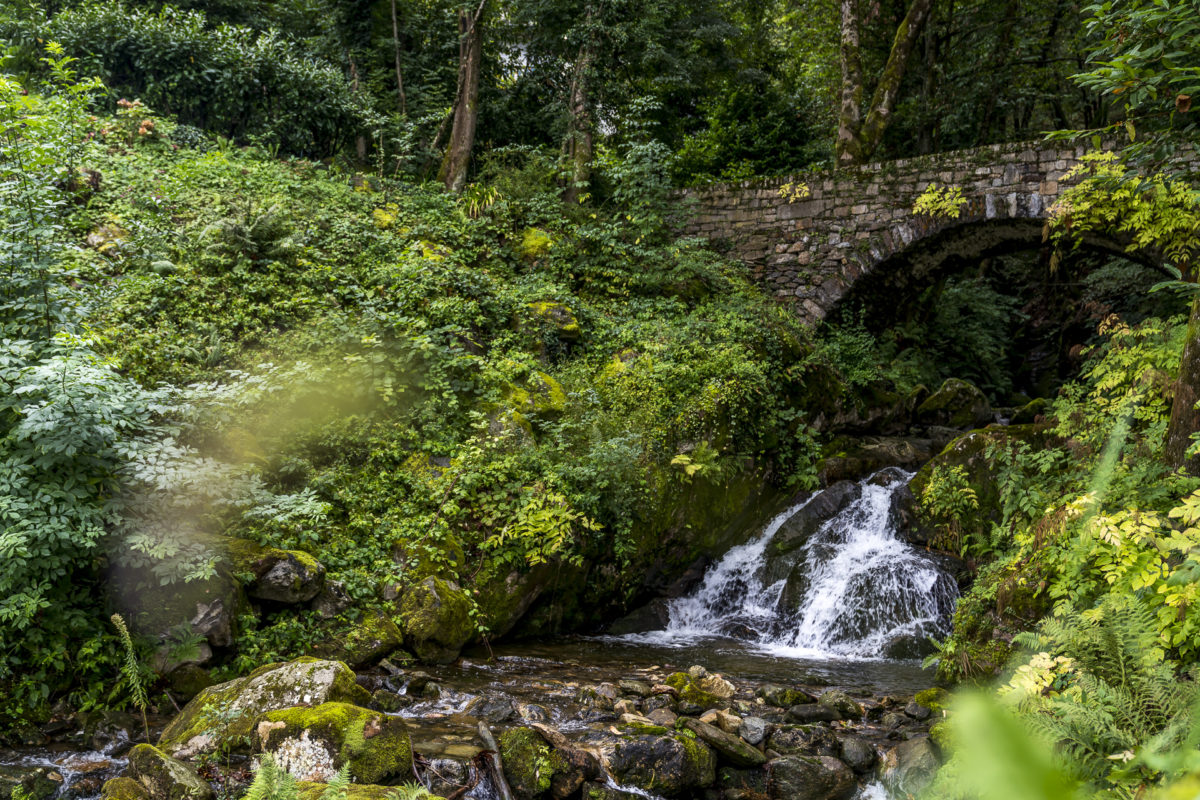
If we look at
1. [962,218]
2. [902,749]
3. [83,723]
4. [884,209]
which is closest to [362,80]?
[884,209]

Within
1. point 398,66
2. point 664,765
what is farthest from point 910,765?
point 398,66

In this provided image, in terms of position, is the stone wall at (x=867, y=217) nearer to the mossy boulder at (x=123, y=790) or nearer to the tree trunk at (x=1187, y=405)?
the tree trunk at (x=1187, y=405)

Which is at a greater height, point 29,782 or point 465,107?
point 465,107

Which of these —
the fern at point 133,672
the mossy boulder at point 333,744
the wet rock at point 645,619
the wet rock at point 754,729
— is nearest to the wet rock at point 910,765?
the wet rock at point 754,729

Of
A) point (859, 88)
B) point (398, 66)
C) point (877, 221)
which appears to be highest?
point (398, 66)

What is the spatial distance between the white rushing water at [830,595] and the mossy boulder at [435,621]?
7.33 feet

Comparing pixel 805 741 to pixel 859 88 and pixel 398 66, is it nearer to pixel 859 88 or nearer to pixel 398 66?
pixel 859 88

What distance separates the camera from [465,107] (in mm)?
13297

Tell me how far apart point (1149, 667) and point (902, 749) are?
1.93 m

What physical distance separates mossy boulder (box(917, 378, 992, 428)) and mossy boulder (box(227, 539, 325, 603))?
10.2m

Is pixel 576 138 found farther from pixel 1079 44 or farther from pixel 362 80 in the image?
pixel 1079 44

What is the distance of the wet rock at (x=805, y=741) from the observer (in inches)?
188

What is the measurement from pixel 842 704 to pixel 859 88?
1145cm

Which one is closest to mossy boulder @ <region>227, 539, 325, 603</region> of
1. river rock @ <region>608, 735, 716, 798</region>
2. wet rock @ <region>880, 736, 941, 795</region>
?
river rock @ <region>608, 735, 716, 798</region>
